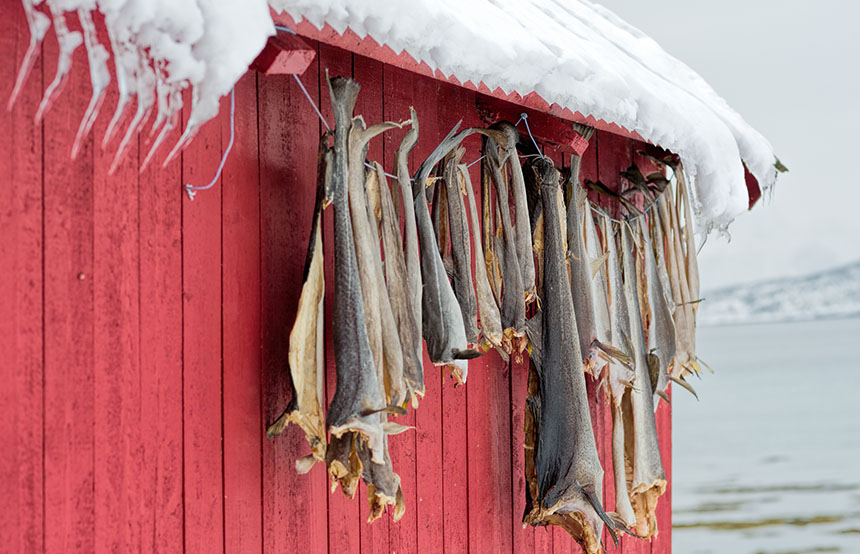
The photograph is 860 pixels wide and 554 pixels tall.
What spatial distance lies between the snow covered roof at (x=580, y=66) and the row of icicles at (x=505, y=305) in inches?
10.4

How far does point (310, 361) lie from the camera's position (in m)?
2.07

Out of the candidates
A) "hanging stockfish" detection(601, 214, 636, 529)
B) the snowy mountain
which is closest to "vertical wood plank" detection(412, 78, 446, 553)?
"hanging stockfish" detection(601, 214, 636, 529)

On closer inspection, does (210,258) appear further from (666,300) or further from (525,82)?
(666,300)

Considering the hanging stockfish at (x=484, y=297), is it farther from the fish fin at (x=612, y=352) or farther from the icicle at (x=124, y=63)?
the icicle at (x=124, y=63)

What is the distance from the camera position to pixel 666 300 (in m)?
3.60

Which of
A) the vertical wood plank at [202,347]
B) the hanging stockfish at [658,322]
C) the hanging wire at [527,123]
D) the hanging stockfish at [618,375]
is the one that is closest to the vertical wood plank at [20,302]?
the vertical wood plank at [202,347]

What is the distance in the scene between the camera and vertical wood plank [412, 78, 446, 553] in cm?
271

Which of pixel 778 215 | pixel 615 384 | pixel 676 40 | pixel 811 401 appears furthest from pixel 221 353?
pixel 778 215

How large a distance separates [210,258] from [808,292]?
47145 mm

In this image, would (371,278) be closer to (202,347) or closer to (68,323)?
(202,347)

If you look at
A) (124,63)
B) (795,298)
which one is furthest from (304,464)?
(795,298)

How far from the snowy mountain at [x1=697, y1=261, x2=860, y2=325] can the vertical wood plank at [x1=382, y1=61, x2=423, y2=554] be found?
4349cm

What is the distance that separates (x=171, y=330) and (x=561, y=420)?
1.46 m

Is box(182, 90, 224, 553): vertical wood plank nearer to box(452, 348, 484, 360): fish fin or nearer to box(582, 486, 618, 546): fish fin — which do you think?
box(452, 348, 484, 360): fish fin
